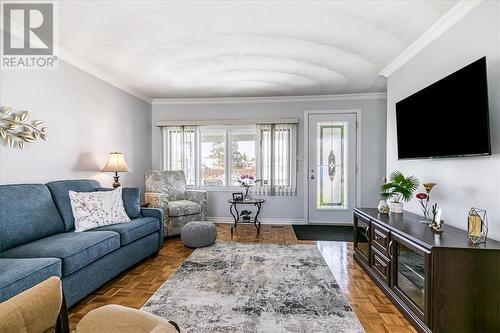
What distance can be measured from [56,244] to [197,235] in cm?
169

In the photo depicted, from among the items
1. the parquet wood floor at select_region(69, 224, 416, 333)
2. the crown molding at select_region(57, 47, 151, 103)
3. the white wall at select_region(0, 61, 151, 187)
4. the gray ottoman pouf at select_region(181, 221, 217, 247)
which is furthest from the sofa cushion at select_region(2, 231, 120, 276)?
the crown molding at select_region(57, 47, 151, 103)

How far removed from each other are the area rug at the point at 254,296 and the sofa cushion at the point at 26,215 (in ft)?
3.76

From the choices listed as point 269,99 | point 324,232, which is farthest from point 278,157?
point 324,232

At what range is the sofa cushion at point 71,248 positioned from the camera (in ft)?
6.36

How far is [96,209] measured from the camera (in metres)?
2.72

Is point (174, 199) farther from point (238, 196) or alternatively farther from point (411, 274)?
point (411, 274)

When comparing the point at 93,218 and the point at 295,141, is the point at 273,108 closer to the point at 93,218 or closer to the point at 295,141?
the point at 295,141

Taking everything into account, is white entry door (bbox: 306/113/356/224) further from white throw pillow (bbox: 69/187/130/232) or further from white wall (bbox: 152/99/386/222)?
white throw pillow (bbox: 69/187/130/232)

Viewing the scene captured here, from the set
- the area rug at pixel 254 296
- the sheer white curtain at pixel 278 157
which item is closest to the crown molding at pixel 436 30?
the sheer white curtain at pixel 278 157

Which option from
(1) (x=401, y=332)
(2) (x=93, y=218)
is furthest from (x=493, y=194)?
(2) (x=93, y=218)

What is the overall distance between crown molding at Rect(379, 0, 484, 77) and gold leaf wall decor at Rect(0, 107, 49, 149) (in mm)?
3882

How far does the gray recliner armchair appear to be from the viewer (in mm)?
3943

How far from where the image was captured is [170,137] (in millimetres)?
5184

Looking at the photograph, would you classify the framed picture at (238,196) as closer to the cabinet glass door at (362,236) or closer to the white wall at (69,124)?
the white wall at (69,124)
